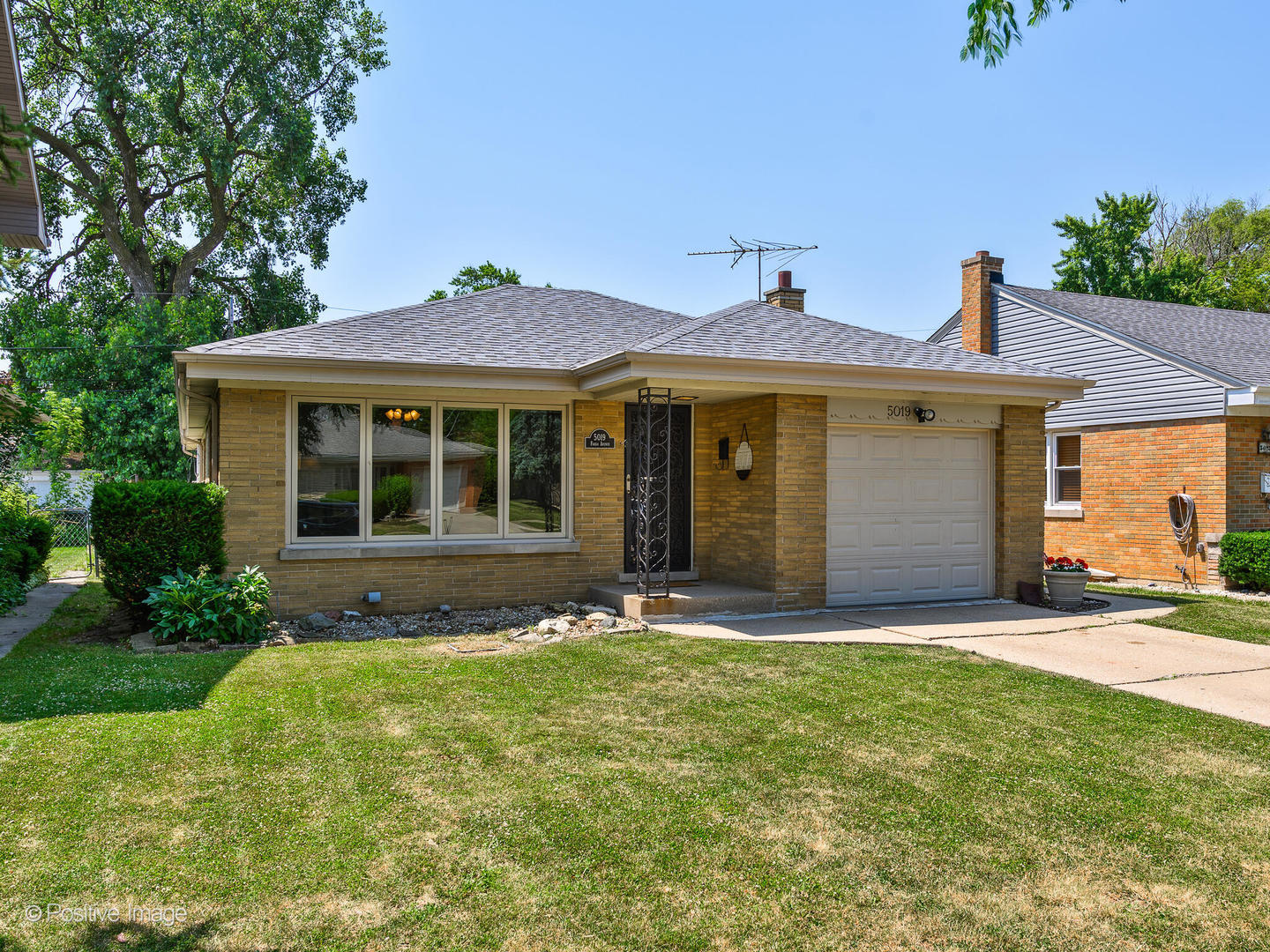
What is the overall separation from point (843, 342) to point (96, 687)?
841 centimetres

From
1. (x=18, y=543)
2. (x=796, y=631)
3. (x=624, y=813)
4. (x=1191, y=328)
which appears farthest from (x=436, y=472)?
(x=1191, y=328)

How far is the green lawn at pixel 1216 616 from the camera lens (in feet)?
30.0

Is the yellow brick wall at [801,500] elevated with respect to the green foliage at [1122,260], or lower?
lower

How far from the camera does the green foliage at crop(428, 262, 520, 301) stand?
28.8 meters

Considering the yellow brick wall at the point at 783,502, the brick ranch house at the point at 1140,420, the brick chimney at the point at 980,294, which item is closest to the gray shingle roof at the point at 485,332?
the yellow brick wall at the point at 783,502

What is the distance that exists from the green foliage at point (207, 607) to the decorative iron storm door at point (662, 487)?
3.99 m

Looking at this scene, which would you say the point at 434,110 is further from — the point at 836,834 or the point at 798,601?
the point at 836,834

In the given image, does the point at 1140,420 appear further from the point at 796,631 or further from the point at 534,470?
the point at 534,470

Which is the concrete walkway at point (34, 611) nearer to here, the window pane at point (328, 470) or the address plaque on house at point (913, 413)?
the window pane at point (328, 470)

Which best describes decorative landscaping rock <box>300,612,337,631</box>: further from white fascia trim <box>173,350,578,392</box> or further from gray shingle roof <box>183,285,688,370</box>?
gray shingle roof <box>183,285,688,370</box>

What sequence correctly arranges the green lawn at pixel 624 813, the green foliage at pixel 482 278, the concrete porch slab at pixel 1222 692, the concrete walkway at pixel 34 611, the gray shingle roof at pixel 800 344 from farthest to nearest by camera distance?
the green foliage at pixel 482 278 → the gray shingle roof at pixel 800 344 → the concrete walkway at pixel 34 611 → the concrete porch slab at pixel 1222 692 → the green lawn at pixel 624 813

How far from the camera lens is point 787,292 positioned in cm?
1420

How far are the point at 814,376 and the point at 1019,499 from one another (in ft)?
11.8

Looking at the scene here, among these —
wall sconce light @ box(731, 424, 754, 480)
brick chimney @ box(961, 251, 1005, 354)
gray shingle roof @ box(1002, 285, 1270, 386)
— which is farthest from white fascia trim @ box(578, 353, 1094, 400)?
brick chimney @ box(961, 251, 1005, 354)
